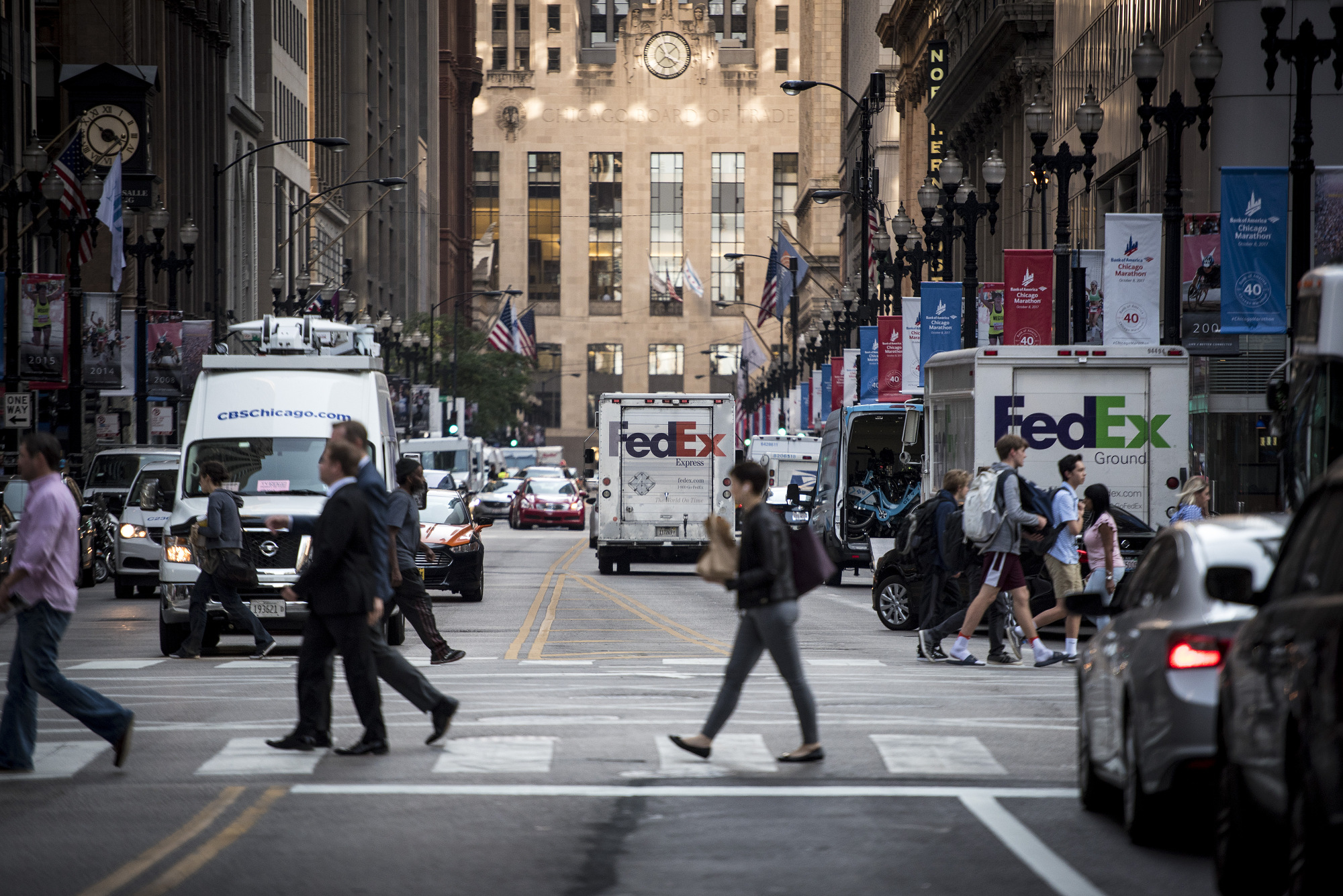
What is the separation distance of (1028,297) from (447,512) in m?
10.5

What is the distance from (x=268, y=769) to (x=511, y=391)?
10244 centimetres

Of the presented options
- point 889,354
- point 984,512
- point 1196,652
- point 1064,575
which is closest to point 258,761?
point 1196,652

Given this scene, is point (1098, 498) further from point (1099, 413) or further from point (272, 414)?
point (272, 414)

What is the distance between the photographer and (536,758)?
38.3 feet

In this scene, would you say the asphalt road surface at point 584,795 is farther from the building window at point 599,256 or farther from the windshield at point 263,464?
the building window at point 599,256

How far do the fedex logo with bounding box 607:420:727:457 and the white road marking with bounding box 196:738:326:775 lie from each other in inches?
960

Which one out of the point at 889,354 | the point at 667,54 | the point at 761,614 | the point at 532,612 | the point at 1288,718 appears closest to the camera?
the point at 1288,718

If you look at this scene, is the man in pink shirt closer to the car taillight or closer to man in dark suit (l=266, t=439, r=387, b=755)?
man in dark suit (l=266, t=439, r=387, b=755)

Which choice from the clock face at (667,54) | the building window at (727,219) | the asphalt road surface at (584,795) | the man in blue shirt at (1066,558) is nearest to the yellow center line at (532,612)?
the asphalt road surface at (584,795)

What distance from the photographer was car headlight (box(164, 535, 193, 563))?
1941 cm

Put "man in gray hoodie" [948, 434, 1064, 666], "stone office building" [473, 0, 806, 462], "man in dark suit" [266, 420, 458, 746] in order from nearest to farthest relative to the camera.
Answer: "man in dark suit" [266, 420, 458, 746]
"man in gray hoodie" [948, 434, 1064, 666]
"stone office building" [473, 0, 806, 462]

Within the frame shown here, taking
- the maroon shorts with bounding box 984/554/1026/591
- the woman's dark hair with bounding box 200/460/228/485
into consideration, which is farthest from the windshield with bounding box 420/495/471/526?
the maroon shorts with bounding box 984/554/1026/591

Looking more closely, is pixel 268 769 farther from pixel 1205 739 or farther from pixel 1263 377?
pixel 1263 377

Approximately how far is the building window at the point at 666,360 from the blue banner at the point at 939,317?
13768cm
